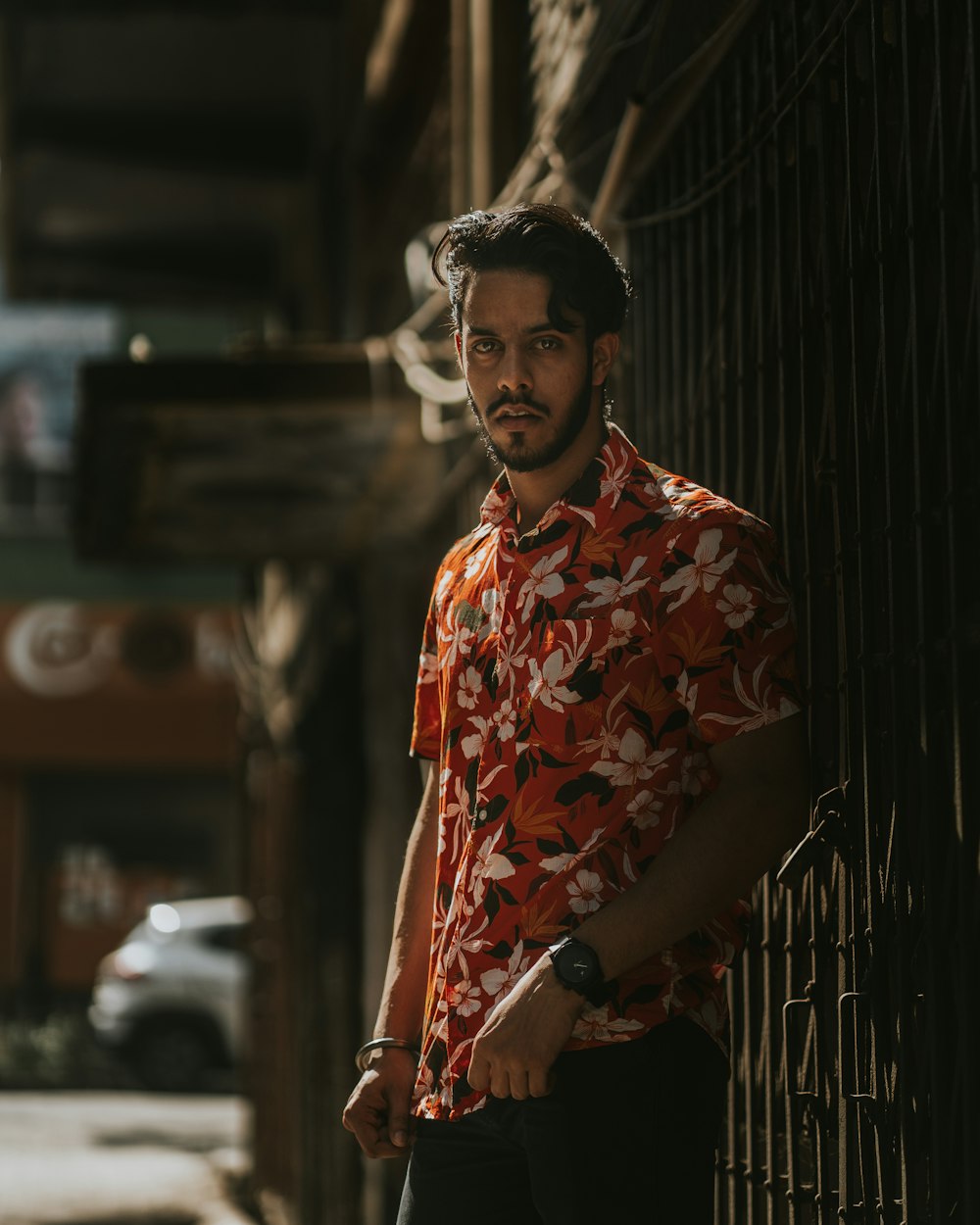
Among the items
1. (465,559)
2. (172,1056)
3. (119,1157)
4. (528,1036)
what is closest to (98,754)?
(172,1056)

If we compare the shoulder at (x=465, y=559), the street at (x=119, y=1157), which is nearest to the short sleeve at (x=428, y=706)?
the shoulder at (x=465, y=559)

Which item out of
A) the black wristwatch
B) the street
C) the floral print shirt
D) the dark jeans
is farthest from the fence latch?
the street

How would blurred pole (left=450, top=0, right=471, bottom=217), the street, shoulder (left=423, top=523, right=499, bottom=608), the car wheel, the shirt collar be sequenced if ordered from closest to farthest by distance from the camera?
the shirt collar < shoulder (left=423, top=523, right=499, bottom=608) < blurred pole (left=450, top=0, right=471, bottom=217) < the street < the car wheel

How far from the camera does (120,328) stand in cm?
2438

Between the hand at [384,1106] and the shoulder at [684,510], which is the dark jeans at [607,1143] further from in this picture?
the shoulder at [684,510]

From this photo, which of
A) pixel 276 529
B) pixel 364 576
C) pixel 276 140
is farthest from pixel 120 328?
pixel 276 529

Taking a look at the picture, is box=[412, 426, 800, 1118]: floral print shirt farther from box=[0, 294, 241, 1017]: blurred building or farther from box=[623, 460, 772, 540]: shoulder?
box=[0, 294, 241, 1017]: blurred building

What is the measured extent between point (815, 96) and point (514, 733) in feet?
3.49

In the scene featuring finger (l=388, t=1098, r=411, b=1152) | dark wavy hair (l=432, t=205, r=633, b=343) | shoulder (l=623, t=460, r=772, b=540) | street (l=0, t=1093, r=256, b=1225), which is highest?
dark wavy hair (l=432, t=205, r=633, b=343)

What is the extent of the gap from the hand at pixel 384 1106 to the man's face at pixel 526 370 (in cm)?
79

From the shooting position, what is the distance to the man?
2266 millimetres

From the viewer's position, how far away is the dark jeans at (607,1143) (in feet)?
7.45

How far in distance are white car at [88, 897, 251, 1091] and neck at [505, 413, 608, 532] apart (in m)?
16.2

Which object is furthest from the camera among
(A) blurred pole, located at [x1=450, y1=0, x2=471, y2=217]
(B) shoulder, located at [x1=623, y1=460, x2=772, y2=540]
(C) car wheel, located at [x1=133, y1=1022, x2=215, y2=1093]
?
(C) car wheel, located at [x1=133, y1=1022, x2=215, y2=1093]
